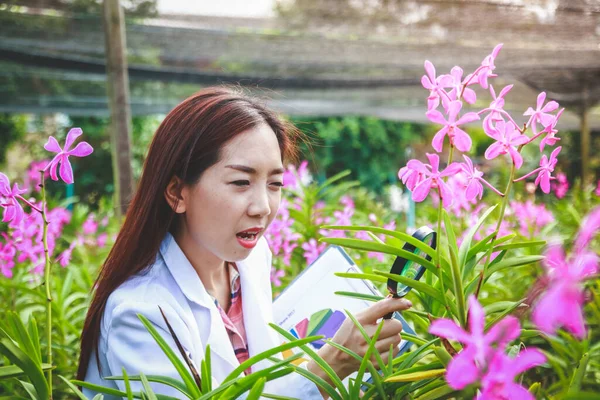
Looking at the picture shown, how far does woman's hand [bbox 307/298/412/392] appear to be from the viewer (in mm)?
793

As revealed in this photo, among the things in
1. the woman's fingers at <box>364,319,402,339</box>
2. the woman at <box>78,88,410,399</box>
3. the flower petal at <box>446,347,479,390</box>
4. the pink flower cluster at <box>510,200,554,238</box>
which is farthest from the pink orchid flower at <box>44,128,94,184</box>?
the pink flower cluster at <box>510,200,554,238</box>

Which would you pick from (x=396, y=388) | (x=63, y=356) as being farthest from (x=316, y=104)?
(x=396, y=388)

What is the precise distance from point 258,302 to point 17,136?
9.16m

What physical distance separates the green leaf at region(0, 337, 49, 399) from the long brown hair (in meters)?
0.29

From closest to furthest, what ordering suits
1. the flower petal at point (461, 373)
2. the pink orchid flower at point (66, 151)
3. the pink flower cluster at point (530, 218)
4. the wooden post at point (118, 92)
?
the flower petal at point (461, 373)
the pink orchid flower at point (66, 151)
the pink flower cluster at point (530, 218)
the wooden post at point (118, 92)

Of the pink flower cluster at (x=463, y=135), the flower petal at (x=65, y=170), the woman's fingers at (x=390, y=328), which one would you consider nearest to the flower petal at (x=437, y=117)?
the pink flower cluster at (x=463, y=135)

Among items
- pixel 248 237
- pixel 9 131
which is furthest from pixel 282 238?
pixel 9 131

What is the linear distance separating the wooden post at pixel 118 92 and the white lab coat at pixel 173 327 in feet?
5.74

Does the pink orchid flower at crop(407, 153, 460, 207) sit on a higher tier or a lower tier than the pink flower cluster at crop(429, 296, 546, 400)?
higher

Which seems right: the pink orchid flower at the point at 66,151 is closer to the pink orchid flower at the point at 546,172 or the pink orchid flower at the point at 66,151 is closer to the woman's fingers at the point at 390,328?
the woman's fingers at the point at 390,328

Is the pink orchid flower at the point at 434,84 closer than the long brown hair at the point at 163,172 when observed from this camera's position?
Yes

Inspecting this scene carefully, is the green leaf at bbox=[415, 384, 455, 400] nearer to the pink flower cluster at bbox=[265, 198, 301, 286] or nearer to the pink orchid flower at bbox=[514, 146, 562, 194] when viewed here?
the pink orchid flower at bbox=[514, 146, 562, 194]

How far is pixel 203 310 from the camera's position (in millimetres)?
1042

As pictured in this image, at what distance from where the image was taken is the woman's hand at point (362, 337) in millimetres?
793
